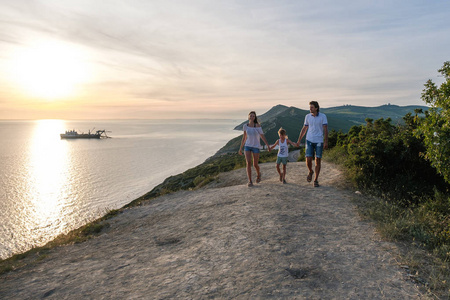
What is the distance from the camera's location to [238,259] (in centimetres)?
485

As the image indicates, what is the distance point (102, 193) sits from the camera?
1679 inches

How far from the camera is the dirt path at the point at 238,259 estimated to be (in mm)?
3963

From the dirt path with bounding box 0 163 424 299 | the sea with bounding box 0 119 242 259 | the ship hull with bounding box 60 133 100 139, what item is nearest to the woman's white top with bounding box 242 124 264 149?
the dirt path with bounding box 0 163 424 299

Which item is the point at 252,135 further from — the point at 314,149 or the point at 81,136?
the point at 81,136

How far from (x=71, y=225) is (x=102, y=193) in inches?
517

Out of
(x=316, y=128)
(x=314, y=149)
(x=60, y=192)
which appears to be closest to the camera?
(x=316, y=128)

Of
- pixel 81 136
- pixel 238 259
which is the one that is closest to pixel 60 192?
pixel 238 259

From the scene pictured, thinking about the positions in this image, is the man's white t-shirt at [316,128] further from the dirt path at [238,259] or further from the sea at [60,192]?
the sea at [60,192]

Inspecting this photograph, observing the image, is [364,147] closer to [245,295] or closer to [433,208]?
[433,208]

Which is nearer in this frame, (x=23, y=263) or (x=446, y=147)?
(x=446, y=147)

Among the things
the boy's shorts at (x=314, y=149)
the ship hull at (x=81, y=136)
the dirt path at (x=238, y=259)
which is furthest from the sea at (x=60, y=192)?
the ship hull at (x=81, y=136)

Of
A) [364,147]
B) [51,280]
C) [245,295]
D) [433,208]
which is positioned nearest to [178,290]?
[245,295]

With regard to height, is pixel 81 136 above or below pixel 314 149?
above

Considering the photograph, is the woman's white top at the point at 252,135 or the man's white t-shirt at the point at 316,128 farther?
the woman's white top at the point at 252,135
